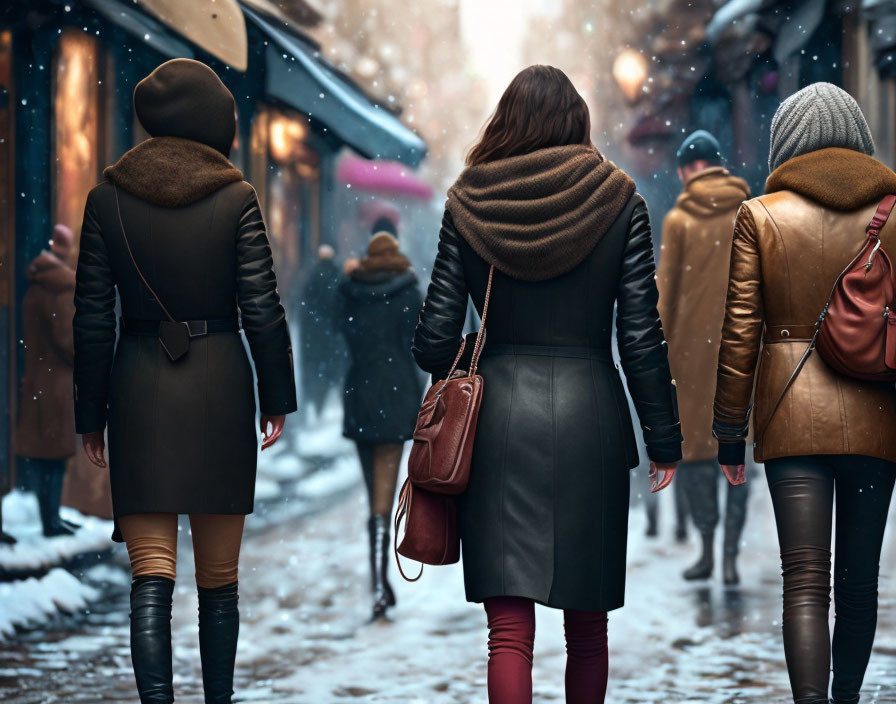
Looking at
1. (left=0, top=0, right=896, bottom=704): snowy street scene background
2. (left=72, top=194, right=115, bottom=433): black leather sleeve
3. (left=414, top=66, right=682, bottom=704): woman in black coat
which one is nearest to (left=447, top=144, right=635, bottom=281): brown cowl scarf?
(left=414, top=66, right=682, bottom=704): woman in black coat

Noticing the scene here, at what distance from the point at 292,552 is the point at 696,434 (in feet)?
6.23

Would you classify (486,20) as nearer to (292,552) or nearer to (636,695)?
(292,552)

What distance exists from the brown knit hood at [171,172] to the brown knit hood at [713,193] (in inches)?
→ 119

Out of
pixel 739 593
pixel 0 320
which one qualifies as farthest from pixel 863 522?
pixel 0 320

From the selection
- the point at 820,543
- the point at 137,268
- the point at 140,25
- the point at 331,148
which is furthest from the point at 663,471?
the point at 140,25

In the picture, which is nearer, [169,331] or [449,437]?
[449,437]

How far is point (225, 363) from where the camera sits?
3.19 m

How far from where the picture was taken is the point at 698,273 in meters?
5.71

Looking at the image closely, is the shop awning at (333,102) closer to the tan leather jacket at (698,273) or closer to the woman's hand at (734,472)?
the tan leather jacket at (698,273)

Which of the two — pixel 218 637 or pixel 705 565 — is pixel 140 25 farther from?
pixel 705 565

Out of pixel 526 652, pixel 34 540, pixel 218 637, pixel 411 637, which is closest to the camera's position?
pixel 526 652

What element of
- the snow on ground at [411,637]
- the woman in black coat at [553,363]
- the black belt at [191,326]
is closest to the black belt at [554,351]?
the woman in black coat at [553,363]

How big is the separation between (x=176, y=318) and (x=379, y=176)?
2575mm

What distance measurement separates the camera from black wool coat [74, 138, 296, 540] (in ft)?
10.3
